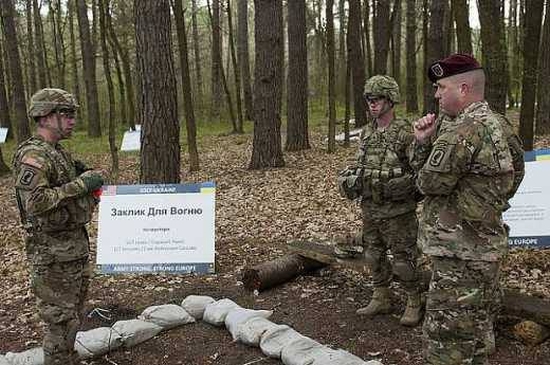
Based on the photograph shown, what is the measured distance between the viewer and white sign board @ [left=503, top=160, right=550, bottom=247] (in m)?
5.93

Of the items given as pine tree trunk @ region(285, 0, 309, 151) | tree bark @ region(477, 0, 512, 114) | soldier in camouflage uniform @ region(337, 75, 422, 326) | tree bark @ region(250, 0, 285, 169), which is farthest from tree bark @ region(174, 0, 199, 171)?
soldier in camouflage uniform @ region(337, 75, 422, 326)

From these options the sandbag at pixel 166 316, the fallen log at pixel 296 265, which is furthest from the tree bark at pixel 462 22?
the sandbag at pixel 166 316

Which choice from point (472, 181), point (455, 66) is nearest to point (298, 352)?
point (472, 181)

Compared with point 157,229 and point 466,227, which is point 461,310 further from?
point 157,229

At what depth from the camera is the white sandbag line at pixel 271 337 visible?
417cm

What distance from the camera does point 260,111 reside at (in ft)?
37.9

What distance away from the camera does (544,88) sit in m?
12.7

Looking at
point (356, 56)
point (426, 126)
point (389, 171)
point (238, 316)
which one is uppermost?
point (356, 56)

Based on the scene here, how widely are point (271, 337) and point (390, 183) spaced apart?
1.72 metres

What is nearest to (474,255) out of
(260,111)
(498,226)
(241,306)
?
(498,226)

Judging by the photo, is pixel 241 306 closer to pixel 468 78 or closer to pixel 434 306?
pixel 434 306

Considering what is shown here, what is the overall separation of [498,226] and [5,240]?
7.88 m

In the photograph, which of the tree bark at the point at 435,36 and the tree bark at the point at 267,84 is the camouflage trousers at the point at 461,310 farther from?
the tree bark at the point at 435,36

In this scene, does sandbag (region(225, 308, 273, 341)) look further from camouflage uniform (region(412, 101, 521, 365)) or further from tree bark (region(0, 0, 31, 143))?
tree bark (region(0, 0, 31, 143))
